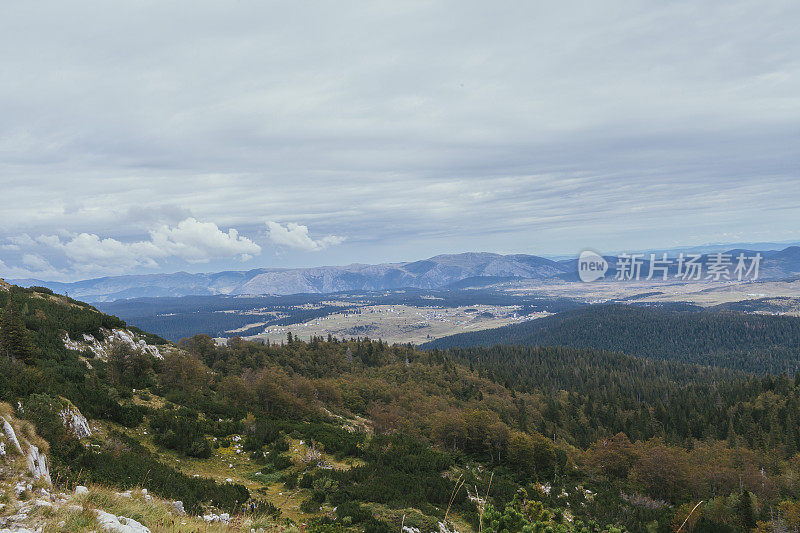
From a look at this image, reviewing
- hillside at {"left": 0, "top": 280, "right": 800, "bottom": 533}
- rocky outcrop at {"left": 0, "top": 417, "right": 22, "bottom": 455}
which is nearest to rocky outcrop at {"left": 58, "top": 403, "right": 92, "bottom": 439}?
hillside at {"left": 0, "top": 280, "right": 800, "bottom": 533}

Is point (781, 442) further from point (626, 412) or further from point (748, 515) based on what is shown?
point (748, 515)

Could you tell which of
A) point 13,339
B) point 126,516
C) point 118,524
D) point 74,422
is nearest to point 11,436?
point 126,516

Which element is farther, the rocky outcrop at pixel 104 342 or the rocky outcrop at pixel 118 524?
the rocky outcrop at pixel 104 342

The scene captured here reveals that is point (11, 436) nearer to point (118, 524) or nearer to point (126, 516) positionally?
point (126, 516)

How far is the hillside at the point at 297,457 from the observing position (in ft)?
70.0

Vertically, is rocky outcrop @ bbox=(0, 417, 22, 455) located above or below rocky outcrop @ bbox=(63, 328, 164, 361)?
above

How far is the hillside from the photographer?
21.3m

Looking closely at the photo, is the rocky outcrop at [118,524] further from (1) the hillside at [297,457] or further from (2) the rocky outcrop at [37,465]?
(2) the rocky outcrop at [37,465]

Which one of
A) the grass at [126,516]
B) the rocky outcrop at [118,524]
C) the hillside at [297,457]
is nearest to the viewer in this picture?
the rocky outcrop at [118,524]

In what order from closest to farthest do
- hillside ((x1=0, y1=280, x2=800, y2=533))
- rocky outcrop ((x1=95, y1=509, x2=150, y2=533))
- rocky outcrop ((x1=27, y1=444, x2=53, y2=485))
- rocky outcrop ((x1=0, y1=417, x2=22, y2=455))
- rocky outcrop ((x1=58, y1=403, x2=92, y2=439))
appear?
rocky outcrop ((x1=95, y1=509, x2=150, y2=533))
rocky outcrop ((x1=27, y1=444, x2=53, y2=485))
rocky outcrop ((x1=0, y1=417, x2=22, y2=455))
hillside ((x1=0, y1=280, x2=800, y2=533))
rocky outcrop ((x1=58, y1=403, x2=92, y2=439))

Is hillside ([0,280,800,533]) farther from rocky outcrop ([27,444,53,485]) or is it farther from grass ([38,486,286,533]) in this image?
rocky outcrop ([27,444,53,485])

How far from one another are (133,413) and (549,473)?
53.9 metres

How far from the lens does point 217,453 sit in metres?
37.1

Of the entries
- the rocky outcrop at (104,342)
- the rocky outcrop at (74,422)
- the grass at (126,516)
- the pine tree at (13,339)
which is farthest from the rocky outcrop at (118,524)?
the rocky outcrop at (104,342)
